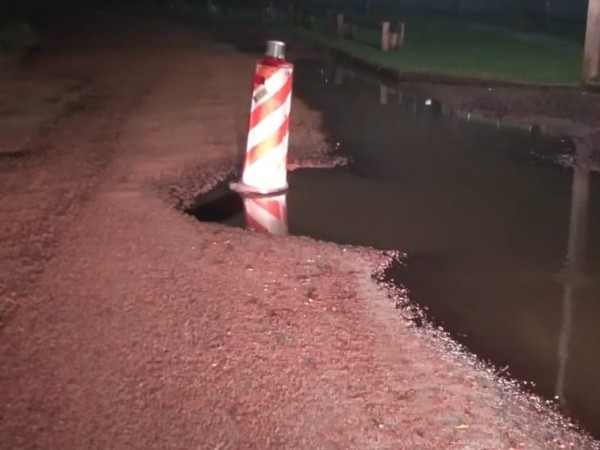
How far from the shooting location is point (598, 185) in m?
8.74

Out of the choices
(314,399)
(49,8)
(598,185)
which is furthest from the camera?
(49,8)

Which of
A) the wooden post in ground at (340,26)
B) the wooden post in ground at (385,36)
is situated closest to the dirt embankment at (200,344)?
the wooden post in ground at (385,36)

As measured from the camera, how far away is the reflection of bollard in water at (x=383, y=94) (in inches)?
555

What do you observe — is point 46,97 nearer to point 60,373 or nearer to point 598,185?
point 598,185

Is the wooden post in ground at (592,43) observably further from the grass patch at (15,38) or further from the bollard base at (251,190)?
the grass patch at (15,38)

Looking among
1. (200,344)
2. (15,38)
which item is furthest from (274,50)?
(15,38)

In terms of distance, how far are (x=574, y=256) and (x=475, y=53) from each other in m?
15.2

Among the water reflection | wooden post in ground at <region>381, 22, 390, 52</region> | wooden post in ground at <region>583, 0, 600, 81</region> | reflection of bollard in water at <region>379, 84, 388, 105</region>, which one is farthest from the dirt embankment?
wooden post in ground at <region>381, 22, 390, 52</region>

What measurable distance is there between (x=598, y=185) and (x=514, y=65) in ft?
33.7

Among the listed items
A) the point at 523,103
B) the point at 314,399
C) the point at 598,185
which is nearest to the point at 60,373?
the point at 314,399

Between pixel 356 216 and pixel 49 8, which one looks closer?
pixel 356 216

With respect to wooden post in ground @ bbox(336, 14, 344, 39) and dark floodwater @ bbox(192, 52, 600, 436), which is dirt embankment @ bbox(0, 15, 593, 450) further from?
wooden post in ground @ bbox(336, 14, 344, 39)

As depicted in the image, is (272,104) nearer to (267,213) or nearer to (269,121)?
(269,121)

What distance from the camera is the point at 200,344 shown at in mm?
4668
